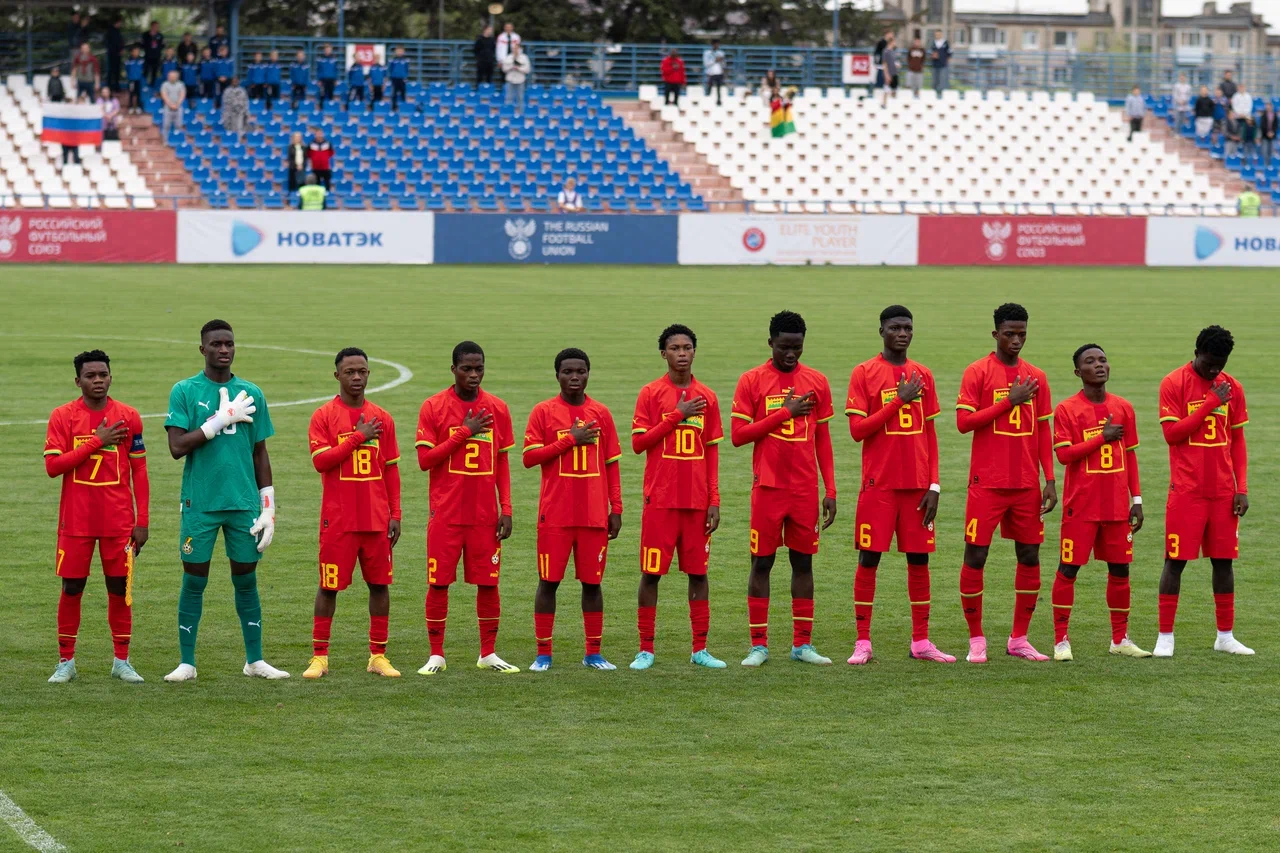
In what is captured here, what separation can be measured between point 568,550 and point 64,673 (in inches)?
112

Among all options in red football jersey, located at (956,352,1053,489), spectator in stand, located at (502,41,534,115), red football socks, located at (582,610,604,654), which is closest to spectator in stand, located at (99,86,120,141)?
spectator in stand, located at (502,41,534,115)

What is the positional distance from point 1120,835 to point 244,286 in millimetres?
29546

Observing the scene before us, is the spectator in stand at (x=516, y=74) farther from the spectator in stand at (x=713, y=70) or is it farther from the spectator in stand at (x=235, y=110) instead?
the spectator in stand at (x=235, y=110)

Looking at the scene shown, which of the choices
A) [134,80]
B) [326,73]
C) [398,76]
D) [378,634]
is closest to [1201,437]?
[378,634]

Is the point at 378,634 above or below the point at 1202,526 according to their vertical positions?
below

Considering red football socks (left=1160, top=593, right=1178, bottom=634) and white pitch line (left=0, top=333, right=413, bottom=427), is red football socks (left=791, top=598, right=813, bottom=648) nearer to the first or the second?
red football socks (left=1160, top=593, right=1178, bottom=634)

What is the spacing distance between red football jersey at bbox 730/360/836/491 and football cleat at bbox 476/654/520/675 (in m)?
1.78

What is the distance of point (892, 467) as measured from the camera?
1010cm

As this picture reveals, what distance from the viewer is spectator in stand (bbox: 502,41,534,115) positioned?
5138 centimetres

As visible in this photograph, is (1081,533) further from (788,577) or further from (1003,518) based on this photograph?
(788,577)

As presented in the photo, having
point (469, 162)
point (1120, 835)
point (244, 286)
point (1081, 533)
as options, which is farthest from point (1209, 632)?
point (469, 162)

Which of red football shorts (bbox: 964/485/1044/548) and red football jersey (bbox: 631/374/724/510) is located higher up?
red football jersey (bbox: 631/374/724/510)

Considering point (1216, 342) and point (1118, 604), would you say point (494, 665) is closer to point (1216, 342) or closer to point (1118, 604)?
point (1118, 604)

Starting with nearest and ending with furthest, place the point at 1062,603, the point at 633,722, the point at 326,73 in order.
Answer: the point at 633,722
the point at 1062,603
the point at 326,73
